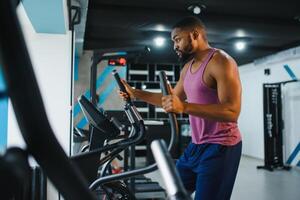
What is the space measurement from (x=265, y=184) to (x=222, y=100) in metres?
4.21

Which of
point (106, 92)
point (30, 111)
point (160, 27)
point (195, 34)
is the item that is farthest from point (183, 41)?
point (106, 92)

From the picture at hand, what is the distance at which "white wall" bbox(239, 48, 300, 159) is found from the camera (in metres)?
7.15

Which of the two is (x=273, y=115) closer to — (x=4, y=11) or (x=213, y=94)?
(x=213, y=94)

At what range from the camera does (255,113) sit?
825 cm

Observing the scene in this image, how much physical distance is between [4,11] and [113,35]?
5.83 metres

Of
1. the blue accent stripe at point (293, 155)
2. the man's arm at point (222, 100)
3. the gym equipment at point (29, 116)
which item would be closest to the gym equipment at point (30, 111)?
the gym equipment at point (29, 116)

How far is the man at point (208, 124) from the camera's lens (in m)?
1.51

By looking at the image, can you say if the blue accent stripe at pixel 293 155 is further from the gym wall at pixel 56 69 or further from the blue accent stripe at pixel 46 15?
the blue accent stripe at pixel 46 15

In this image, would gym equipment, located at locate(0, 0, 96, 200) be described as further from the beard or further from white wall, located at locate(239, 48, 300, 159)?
white wall, located at locate(239, 48, 300, 159)

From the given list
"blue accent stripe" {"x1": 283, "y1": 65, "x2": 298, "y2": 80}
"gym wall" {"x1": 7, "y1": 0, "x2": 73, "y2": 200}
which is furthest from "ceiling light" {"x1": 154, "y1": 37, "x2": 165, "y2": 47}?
"blue accent stripe" {"x1": 283, "y1": 65, "x2": 298, "y2": 80}

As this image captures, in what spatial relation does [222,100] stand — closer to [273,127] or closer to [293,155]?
[273,127]

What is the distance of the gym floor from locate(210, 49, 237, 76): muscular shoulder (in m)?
3.15

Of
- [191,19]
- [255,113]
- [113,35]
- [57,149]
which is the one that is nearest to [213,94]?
[191,19]

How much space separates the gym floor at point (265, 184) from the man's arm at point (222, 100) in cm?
316
